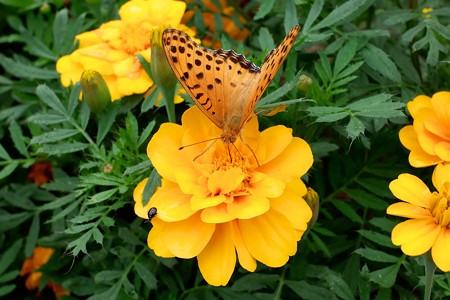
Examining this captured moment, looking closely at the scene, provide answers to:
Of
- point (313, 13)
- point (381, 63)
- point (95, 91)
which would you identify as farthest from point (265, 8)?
point (95, 91)

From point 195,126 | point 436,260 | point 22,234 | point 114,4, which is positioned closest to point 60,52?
point 114,4

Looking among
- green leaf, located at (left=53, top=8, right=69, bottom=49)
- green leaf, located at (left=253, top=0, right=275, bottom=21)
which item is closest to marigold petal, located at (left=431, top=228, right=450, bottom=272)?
green leaf, located at (left=253, top=0, right=275, bottom=21)

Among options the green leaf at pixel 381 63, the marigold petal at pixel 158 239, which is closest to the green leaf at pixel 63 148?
the marigold petal at pixel 158 239

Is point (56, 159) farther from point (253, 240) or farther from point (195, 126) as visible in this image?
point (253, 240)

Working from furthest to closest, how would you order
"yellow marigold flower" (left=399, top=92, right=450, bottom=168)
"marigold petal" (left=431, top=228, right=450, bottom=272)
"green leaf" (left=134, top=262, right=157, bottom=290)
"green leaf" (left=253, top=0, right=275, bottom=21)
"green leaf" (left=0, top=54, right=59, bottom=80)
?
"green leaf" (left=0, top=54, right=59, bottom=80), "green leaf" (left=253, top=0, right=275, bottom=21), "green leaf" (left=134, top=262, right=157, bottom=290), "yellow marigold flower" (left=399, top=92, right=450, bottom=168), "marigold petal" (left=431, top=228, right=450, bottom=272)

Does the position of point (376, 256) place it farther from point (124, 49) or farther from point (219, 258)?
point (124, 49)

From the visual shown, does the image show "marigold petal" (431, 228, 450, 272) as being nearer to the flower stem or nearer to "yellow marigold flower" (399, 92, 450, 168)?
the flower stem
